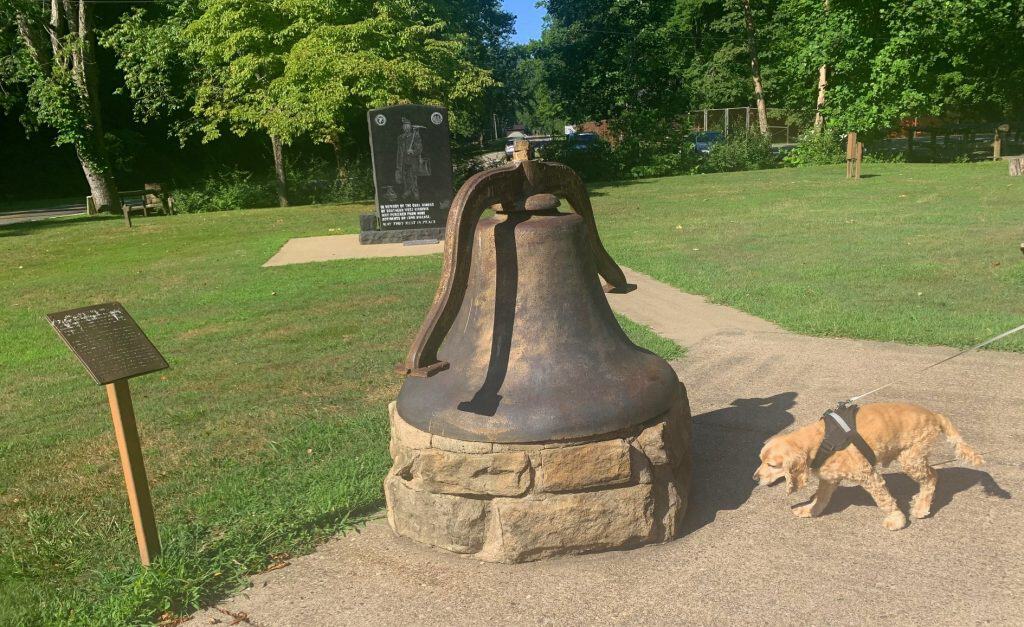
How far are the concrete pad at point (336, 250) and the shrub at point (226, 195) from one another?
31.4ft

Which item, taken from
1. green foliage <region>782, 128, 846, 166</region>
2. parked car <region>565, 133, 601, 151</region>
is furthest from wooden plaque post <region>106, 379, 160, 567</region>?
green foliage <region>782, 128, 846, 166</region>

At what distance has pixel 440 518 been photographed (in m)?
3.71

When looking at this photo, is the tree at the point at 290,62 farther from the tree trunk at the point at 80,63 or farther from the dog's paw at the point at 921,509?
the dog's paw at the point at 921,509

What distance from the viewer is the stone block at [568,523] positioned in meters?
3.59

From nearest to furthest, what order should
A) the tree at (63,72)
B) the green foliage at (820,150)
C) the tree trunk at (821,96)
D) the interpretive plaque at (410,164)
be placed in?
the interpretive plaque at (410,164) < the tree at (63,72) < the green foliage at (820,150) < the tree trunk at (821,96)

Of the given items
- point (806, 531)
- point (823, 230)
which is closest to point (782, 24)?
point (823, 230)

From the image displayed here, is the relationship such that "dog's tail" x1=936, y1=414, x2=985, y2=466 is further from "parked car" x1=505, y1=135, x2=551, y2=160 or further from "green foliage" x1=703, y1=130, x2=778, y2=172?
"green foliage" x1=703, y1=130, x2=778, y2=172

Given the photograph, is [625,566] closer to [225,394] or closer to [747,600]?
[747,600]

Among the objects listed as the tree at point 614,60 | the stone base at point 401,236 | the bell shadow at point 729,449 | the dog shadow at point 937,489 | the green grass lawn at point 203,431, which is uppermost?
the tree at point 614,60

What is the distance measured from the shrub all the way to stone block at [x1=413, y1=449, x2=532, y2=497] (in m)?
22.1

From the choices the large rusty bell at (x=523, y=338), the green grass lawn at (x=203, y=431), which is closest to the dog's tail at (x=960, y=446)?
the large rusty bell at (x=523, y=338)

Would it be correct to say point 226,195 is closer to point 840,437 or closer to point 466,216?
point 466,216

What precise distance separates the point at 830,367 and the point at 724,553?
2.87 meters

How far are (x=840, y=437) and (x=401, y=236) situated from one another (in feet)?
39.6
